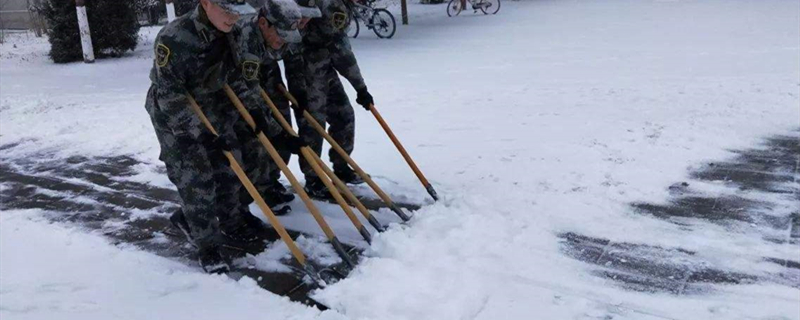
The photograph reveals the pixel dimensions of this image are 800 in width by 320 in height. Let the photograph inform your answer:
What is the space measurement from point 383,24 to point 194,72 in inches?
448

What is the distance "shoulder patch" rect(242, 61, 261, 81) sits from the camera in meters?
3.85

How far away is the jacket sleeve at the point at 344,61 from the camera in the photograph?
15.6 ft

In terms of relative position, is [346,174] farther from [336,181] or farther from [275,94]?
[336,181]

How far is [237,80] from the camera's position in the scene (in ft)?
13.0

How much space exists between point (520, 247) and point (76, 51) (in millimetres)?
10950

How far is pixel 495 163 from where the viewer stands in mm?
5680

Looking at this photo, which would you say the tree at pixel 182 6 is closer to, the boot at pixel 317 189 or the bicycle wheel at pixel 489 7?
the bicycle wheel at pixel 489 7

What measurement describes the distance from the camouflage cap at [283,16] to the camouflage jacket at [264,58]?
0.49ft

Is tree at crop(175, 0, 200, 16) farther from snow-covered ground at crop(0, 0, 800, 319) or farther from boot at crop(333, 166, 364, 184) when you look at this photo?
boot at crop(333, 166, 364, 184)

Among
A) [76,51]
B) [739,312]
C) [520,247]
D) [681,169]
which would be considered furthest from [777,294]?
[76,51]

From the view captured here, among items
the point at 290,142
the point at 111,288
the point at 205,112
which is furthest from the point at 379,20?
the point at 111,288

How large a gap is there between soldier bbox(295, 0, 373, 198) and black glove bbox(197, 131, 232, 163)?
115 cm

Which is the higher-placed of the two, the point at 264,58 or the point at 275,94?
the point at 264,58

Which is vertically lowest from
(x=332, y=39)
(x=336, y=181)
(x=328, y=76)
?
(x=336, y=181)
